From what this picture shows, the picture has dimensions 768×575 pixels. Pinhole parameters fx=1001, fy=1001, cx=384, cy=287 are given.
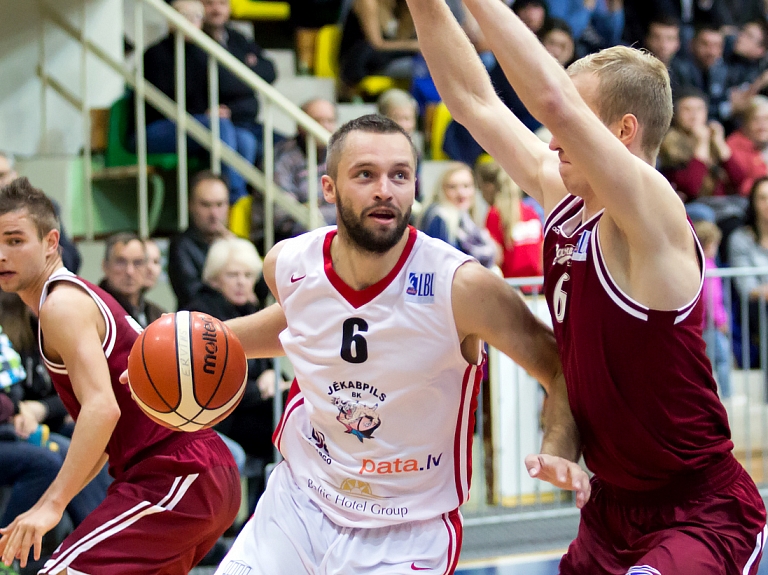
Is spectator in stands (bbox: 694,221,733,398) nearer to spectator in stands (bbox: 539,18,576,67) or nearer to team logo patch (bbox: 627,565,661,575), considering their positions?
spectator in stands (bbox: 539,18,576,67)

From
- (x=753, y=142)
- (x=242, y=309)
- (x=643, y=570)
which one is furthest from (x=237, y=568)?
(x=753, y=142)

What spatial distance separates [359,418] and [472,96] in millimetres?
1140

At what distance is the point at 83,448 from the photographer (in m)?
3.53

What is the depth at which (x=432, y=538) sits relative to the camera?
3.19 meters

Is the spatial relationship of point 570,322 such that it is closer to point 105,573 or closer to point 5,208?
point 105,573

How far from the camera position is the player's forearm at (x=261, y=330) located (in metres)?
3.59

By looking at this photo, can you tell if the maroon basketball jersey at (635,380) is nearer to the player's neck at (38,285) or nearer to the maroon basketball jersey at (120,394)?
the maroon basketball jersey at (120,394)

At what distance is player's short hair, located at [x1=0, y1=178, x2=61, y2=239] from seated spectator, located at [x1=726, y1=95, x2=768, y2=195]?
7033 millimetres

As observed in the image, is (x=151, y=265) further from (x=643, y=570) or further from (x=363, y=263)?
(x=643, y=570)

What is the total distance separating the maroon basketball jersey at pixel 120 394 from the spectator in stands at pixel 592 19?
7.06 meters

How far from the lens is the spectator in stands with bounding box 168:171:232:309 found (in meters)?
6.51

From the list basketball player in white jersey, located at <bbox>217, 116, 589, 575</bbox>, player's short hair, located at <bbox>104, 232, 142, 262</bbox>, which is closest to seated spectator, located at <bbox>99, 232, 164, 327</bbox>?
player's short hair, located at <bbox>104, 232, 142, 262</bbox>

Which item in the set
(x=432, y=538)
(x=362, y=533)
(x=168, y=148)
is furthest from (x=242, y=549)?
(x=168, y=148)

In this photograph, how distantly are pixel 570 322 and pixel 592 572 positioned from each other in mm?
755
